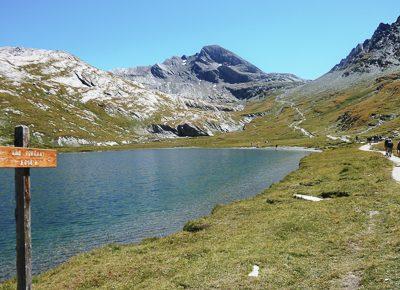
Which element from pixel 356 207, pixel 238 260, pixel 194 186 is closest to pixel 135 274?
pixel 238 260

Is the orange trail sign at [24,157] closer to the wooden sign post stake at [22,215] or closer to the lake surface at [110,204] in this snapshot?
the wooden sign post stake at [22,215]

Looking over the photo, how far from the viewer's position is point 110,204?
233ft

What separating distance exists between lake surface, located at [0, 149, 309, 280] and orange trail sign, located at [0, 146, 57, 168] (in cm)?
2296

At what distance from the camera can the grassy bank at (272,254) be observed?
21703 mm

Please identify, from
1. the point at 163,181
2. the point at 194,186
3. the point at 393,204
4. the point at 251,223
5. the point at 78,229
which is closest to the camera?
the point at 393,204

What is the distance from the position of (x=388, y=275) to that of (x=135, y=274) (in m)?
15.3

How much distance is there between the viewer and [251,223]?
37281mm

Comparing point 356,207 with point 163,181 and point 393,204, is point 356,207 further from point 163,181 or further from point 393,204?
point 163,181

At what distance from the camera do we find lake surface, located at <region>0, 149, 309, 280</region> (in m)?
46.3

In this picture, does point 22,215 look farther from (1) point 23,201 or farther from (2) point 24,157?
(2) point 24,157

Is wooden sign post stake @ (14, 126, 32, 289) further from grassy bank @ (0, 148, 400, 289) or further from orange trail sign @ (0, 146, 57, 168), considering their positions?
grassy bank @ (0, 148, 400, 289)

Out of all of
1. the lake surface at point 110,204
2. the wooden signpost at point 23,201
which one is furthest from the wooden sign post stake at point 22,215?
the lake surface at point 110,204

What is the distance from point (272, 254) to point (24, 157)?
16729mm

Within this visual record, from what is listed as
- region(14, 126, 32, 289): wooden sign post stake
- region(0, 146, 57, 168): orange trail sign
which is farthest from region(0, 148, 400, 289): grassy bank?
region(0, 146, 57, 168): orange trail sign
